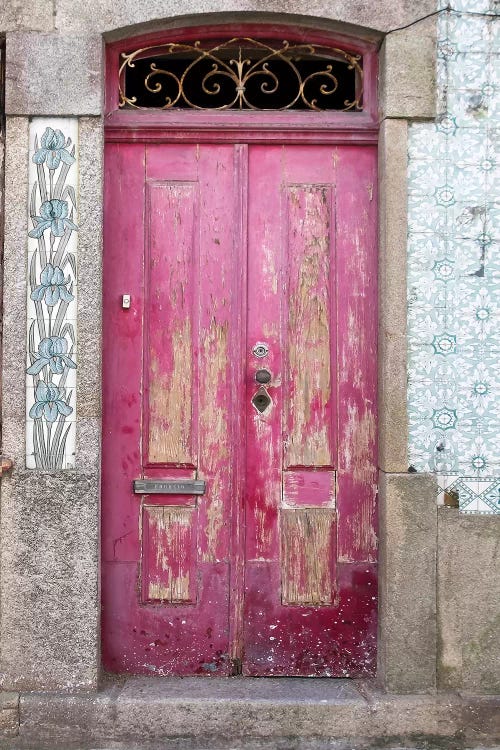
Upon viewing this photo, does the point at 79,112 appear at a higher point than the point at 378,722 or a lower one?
higher

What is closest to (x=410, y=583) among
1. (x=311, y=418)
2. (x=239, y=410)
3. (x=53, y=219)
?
(x=311, y=418)

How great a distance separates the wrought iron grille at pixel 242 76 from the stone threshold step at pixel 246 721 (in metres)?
3.04

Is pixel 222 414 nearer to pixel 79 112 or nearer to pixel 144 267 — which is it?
pixel 144 267

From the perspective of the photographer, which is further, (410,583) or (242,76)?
(242,76)

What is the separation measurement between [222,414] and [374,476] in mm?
865

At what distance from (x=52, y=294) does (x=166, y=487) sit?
3.78 feet

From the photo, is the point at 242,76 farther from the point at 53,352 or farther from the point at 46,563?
the point at 46,563

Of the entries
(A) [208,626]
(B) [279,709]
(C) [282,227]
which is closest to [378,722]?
(B) [279,709]

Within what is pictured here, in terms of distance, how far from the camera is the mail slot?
4.21 metres

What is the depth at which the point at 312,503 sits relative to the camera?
4242mm

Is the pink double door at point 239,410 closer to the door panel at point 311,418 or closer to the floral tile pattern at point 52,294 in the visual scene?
the door panel at point 311,418

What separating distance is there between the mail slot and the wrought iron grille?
6.48 ft

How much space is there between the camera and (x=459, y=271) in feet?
13.3

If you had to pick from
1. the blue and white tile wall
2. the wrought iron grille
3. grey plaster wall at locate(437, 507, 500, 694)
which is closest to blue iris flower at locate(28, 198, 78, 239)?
the wrought iron grille
